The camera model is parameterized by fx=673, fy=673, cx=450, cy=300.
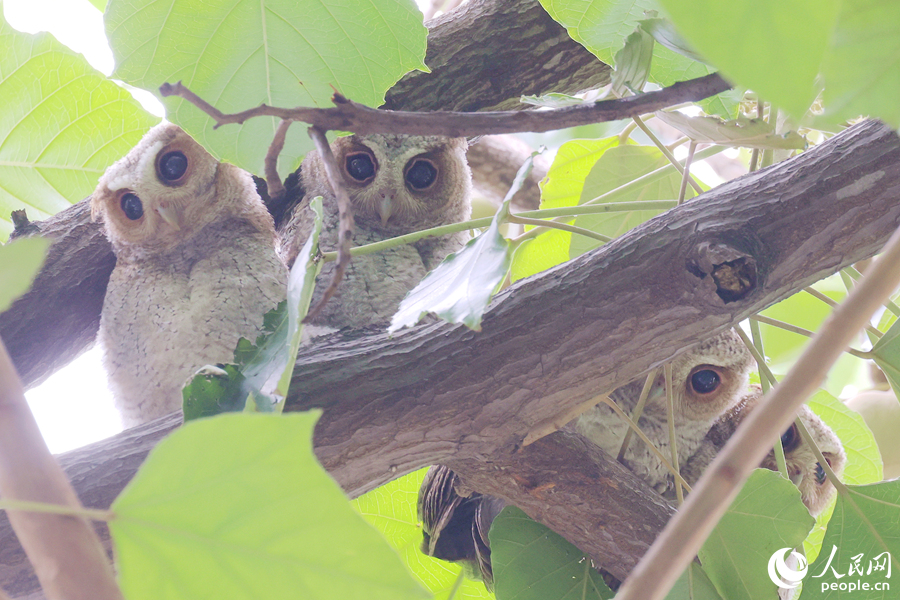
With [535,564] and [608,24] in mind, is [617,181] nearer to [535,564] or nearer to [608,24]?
[608,24]

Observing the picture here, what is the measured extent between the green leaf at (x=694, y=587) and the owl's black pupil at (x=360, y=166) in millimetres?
1083

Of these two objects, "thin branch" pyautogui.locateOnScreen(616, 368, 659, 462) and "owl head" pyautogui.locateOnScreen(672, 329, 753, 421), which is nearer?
"thin branch" pyautogui.locateOnScreen(616, 368, 659, 462)

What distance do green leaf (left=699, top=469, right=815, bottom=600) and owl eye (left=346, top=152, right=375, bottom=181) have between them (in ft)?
3.54

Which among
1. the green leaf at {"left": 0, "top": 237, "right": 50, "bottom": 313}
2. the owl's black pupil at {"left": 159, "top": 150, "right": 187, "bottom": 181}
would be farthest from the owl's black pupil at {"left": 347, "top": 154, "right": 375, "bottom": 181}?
the green leaf at {"left": 0, "top": 237, "right": 50, "bottom": 313}

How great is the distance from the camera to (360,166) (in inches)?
62.3

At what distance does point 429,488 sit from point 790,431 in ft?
2.21

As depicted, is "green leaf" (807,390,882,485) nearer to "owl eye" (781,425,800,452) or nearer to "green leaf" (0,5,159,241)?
"owl eye" (781,425,800,452)

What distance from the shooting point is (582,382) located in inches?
31.5

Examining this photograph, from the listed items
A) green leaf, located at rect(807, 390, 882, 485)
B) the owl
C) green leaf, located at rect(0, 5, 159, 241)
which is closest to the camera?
the owl

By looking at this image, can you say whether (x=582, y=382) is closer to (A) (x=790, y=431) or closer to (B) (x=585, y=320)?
(B) (x=585, y=320)

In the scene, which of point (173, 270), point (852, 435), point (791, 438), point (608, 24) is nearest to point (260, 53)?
point (608, 24)

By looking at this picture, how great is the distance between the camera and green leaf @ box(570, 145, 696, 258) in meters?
1.26

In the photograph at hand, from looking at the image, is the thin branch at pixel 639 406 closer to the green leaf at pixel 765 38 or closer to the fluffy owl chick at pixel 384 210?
the fluffy owl chick at pixel 384 210

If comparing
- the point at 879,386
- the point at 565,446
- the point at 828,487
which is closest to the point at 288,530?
the point at 565,446
